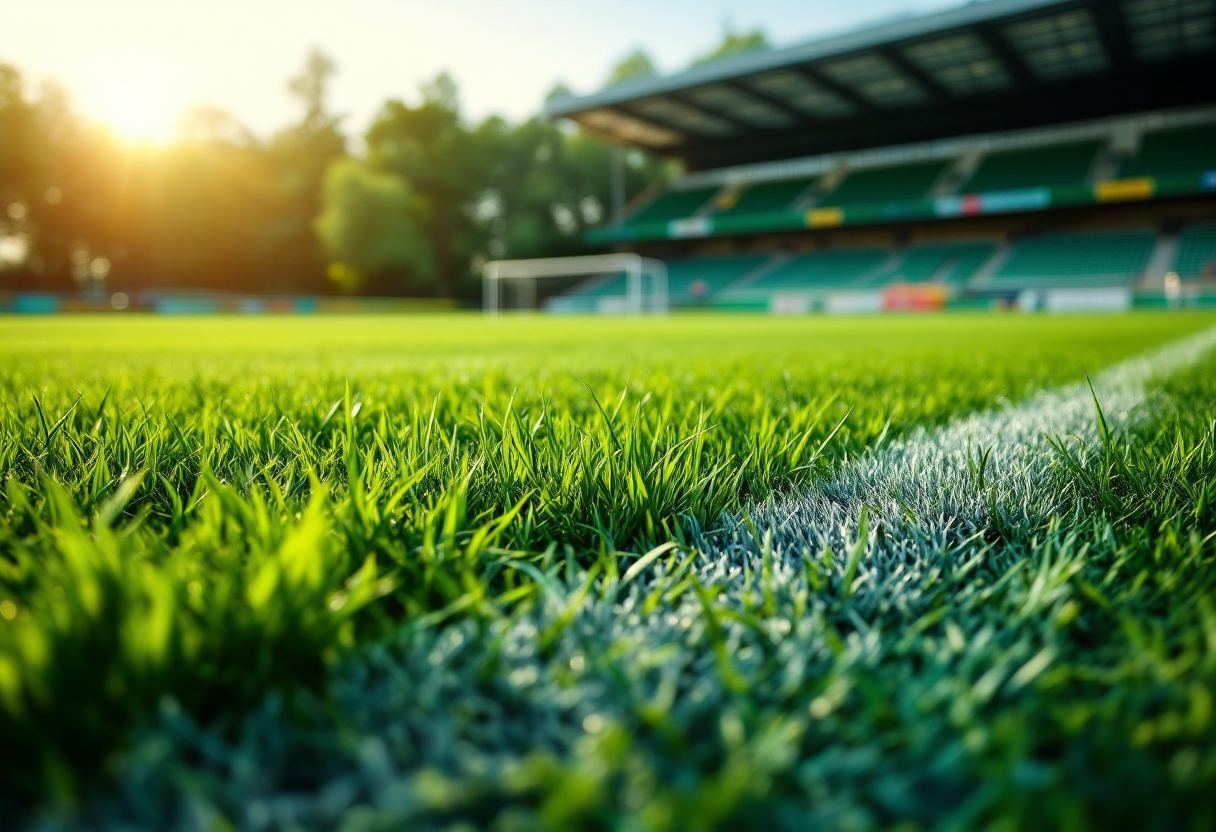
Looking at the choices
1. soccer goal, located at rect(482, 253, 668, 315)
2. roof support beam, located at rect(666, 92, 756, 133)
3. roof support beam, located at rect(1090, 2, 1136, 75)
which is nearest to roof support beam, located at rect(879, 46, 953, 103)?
roof support beam, located at rect(1090, 2, 1136, 75)

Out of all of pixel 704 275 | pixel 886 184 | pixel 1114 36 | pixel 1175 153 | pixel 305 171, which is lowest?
pixel 704 275

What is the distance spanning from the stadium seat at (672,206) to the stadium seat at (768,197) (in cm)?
129

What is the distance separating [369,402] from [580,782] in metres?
1.48

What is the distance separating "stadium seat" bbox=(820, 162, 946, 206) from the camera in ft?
84.1

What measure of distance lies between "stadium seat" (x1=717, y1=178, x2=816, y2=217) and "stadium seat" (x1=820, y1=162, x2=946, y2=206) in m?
1.36

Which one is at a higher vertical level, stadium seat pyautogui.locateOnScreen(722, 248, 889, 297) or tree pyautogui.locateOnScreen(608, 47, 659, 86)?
tree pyautogui.locateOnScreen(608, 47, 659, 86)

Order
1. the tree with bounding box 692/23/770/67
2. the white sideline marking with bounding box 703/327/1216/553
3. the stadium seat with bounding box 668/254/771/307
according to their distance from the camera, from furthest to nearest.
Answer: the tree with bounding box 692/23/770/67, the stadium seat with bounding box 668/254/771/307, the white sideline marking with bounding box 703/327/1216/553

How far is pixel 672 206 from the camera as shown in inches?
1195

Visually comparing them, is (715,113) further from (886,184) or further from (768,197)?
(886,184)

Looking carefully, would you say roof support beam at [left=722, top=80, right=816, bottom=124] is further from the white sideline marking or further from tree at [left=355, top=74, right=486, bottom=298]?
Answer: the white sideline marking

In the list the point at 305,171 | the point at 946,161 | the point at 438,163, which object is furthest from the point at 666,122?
the point at 305,171

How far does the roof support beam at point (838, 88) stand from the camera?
2097cm

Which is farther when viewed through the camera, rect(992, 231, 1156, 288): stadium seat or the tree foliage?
the tree foliage

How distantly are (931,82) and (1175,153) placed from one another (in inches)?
289
